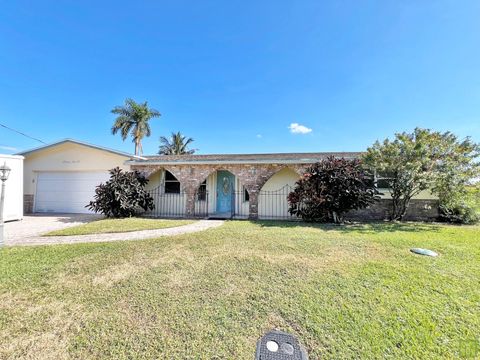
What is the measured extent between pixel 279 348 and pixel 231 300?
1030 millimetres

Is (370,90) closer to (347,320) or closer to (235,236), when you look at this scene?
(235,236)

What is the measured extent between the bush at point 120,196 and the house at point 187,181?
3.27 feet

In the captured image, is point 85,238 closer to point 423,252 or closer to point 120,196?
point 120,196

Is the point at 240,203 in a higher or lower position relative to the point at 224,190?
lower

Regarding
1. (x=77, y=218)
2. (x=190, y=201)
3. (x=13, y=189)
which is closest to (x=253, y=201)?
(x=190, y=201)

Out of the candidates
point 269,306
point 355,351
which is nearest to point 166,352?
point 269,306

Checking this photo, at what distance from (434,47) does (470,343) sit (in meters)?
10.9

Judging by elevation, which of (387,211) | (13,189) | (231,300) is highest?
(13,189)

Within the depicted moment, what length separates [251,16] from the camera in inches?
364

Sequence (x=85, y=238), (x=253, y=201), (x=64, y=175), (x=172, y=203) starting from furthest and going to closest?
(x=64, y=175) < (x=172, y=203) < (x=253, y=201) < (x=85, y=238)

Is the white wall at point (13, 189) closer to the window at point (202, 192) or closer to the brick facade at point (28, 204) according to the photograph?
the brick facade at point (28, 204)

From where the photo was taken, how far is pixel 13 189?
10.3 metres

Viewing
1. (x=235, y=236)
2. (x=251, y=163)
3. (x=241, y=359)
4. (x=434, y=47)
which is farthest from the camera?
(x=251, y=163)

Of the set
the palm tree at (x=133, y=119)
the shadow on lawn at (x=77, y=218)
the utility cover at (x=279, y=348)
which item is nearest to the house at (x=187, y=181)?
the shadow on lawn at (x=77, y=218)
